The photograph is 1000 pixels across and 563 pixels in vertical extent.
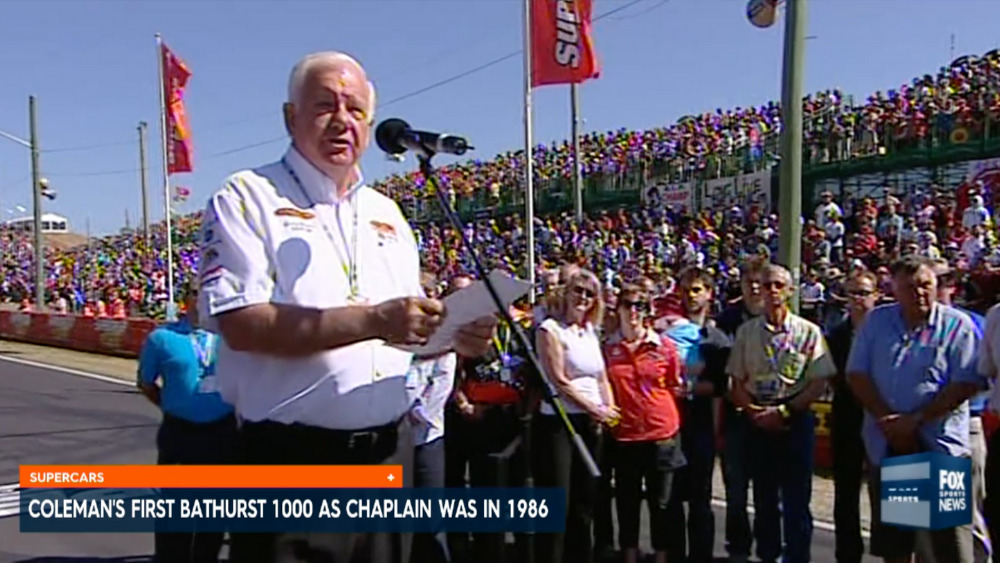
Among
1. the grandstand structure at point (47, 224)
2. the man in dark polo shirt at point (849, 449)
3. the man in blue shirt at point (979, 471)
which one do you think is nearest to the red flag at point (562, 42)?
the man in dark polo shirt at point (849, 449)

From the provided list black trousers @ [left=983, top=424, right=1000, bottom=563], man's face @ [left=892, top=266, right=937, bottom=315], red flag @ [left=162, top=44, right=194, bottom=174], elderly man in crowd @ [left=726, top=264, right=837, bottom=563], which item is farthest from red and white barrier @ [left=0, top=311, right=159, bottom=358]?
black trousers @ [left=983, top=424, right=1000, bottom=563]

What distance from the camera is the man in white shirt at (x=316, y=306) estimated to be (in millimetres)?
1762

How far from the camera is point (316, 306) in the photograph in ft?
5.94

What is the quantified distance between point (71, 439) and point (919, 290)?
8.59 meters

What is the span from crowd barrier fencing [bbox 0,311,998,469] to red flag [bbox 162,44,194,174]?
315 cm

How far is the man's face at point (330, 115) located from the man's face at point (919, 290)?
10.8 feet

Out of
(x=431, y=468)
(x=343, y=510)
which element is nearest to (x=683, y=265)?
(x=431, y=468)

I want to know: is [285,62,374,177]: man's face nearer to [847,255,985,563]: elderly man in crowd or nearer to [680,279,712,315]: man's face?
[847,255,985,563]: elderly man in crowd

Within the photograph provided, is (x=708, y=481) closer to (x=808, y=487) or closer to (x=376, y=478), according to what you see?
(x=808, y=487)

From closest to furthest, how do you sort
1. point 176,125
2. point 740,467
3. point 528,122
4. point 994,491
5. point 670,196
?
point 994,491
point 740,467
point 528,122
point 176,125
point 670,196

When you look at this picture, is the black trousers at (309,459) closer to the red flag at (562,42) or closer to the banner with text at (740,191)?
the red flag at (562,42)

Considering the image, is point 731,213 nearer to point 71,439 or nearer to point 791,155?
point 791,155

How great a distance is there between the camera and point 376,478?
2018mm

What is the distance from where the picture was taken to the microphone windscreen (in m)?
2.15
